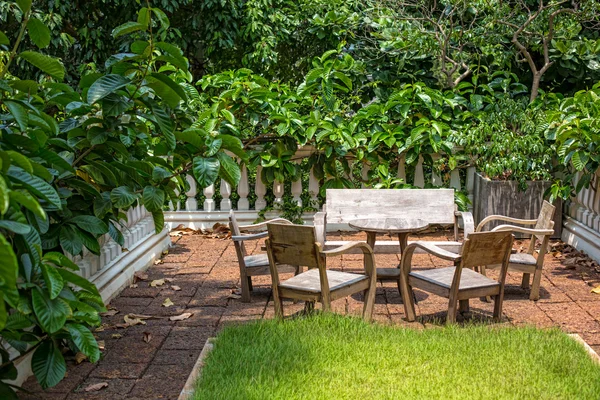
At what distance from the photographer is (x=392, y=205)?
7.29 m

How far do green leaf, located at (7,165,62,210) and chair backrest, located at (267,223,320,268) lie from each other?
226cm

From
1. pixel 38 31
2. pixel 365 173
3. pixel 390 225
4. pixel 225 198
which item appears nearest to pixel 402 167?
pixel 365 173

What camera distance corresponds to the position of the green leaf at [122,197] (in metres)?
4.71

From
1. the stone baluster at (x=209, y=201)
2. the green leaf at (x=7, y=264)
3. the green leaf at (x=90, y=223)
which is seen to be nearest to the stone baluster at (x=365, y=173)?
the stone baluster at (x=209, y=201)

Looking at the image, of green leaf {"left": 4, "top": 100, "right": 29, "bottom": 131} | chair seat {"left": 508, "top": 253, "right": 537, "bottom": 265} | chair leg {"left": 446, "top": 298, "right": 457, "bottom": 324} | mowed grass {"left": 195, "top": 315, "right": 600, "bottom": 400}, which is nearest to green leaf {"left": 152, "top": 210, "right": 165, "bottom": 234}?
mowed grass {"left": 195, "top": 315, "right": 600, "bottom": 400}

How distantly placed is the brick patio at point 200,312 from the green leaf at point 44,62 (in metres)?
1.83

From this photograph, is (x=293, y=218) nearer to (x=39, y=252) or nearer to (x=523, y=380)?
(x=523, y=380)

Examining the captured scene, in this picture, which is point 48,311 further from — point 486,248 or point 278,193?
point 278,193

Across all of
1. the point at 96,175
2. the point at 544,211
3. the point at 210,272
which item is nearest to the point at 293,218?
the point at 210,272

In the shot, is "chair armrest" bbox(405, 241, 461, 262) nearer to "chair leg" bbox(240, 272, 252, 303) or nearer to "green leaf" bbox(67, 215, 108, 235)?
"chair leg" bbox(240, 272, 252, 303)

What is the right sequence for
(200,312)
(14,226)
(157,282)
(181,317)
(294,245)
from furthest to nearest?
(157,282) → (200,312) → (181,317) → (294,245) → (14,226)

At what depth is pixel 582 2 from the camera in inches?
370

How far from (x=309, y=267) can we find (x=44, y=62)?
243 cm

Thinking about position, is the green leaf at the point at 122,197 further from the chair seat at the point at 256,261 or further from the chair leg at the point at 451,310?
the chair leg at the point at 451,310
